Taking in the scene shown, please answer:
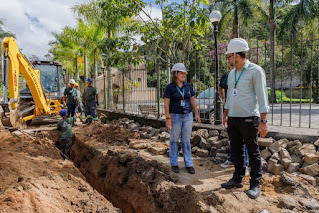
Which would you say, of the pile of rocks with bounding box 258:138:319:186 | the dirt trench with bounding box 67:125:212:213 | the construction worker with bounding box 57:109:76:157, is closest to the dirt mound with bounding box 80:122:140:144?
the dirt trench with bounding box 67:125:212:213

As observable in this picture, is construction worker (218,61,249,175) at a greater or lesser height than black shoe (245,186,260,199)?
greater

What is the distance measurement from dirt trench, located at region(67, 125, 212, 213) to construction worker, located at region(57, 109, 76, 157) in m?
0.90

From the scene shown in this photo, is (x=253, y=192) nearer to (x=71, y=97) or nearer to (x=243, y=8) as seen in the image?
(x=71, y=97)

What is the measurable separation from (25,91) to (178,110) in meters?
9.56

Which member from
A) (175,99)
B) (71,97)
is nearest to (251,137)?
(175,99)

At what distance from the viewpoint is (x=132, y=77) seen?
31.6ft

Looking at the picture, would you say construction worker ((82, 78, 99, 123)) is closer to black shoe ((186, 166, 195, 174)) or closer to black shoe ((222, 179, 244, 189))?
black shoe ((186, 166, 195, 174))

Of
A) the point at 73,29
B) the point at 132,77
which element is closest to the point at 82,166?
the point at 132,77

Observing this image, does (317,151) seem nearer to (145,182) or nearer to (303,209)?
(303,209)

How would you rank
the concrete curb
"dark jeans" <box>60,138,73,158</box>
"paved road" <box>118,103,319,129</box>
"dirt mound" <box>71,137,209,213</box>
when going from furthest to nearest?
1. "dark jeans" <box>60,138,73,158</box>
2. "paved road" <box>118,103,319,129</box>
3. the concrete curb
4. "dirt mound" <box>71,137,209,213</box>

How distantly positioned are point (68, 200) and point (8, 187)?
2.89 feet

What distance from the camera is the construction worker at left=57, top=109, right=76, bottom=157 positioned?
7305 millimetres

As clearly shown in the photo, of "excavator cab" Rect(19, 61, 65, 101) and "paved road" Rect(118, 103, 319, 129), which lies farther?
"excavator cab" Rect(19, 61, 65, 101)

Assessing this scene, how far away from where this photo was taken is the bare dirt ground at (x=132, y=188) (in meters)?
3.19
